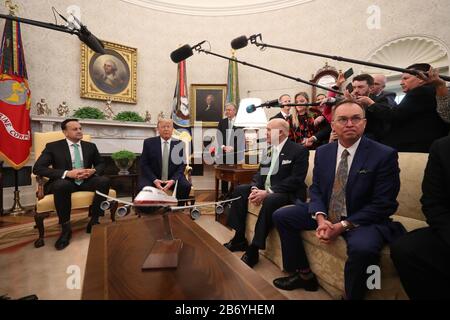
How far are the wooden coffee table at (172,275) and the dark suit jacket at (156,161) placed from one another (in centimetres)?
172

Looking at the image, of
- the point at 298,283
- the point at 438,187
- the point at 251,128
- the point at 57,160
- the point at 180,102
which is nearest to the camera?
the point at 438,187

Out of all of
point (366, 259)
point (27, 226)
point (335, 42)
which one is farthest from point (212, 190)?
point (366, 259)

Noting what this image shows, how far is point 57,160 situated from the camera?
308cm

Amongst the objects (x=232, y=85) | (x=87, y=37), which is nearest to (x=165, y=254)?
(x=87, y=37)

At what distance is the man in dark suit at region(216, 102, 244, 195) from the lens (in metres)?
4.07

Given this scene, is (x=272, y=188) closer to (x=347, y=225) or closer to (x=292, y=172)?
(x=292, y=172)

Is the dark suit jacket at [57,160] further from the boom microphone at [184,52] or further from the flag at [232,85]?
the flag at [232,85]

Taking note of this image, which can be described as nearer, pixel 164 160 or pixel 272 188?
pixel 272 188

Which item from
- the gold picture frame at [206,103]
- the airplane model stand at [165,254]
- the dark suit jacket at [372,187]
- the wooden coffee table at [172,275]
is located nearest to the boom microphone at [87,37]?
the airplane model stand at [165,254]

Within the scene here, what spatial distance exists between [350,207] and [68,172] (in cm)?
306

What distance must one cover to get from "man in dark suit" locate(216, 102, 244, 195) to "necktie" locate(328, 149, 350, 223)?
227 centimetres

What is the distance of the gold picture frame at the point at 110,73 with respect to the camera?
5.20 meters

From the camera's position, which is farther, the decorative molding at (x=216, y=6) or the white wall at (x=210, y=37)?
the decorative molding at (x=216, y=6)
